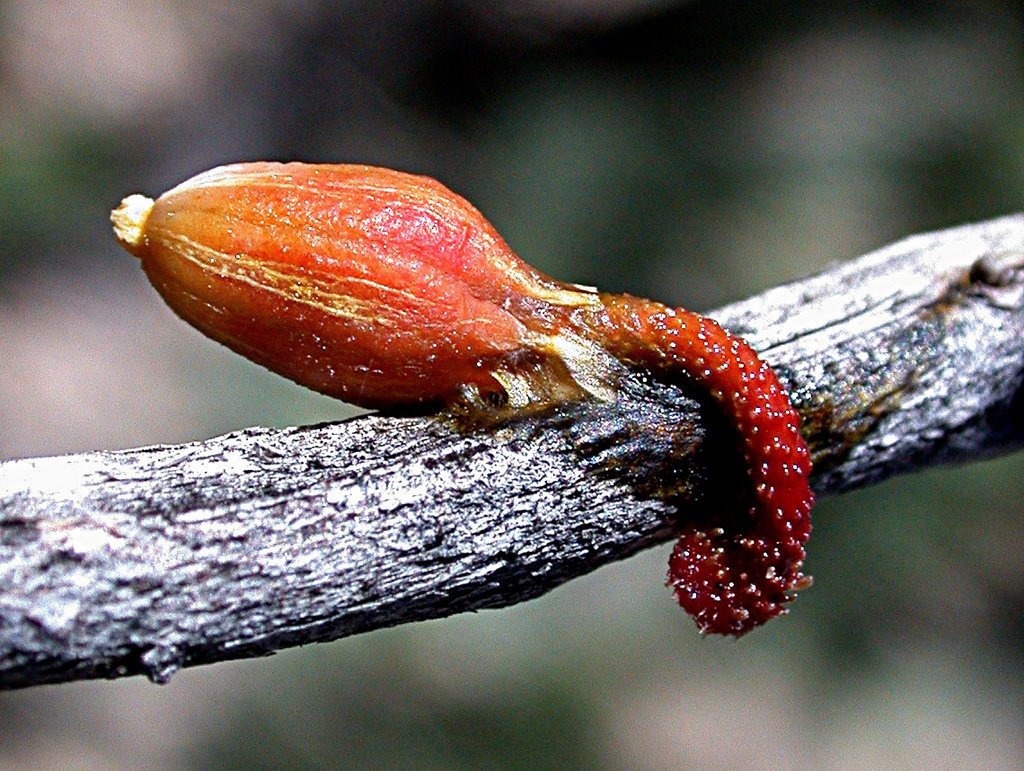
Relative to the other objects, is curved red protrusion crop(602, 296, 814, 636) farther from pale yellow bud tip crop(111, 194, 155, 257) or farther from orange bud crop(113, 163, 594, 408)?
pale yellow bud tip crop(111, 194, 155, 257)

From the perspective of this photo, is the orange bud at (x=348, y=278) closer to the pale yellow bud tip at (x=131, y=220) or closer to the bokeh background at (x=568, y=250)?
the pale yellow bud tip at (x=131, y=220)

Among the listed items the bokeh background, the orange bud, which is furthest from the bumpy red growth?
the bokeh background

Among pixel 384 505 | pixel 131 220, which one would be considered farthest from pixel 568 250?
pixel 384 505

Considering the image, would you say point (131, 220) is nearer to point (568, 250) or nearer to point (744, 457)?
point (744, 457)

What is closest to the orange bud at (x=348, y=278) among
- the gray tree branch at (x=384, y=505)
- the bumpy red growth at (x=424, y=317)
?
the bumpy red growth at (x=424, y=317)

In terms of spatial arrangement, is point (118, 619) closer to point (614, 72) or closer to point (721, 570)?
point (721, 570)

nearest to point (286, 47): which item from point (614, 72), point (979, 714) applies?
point (614, 72)
